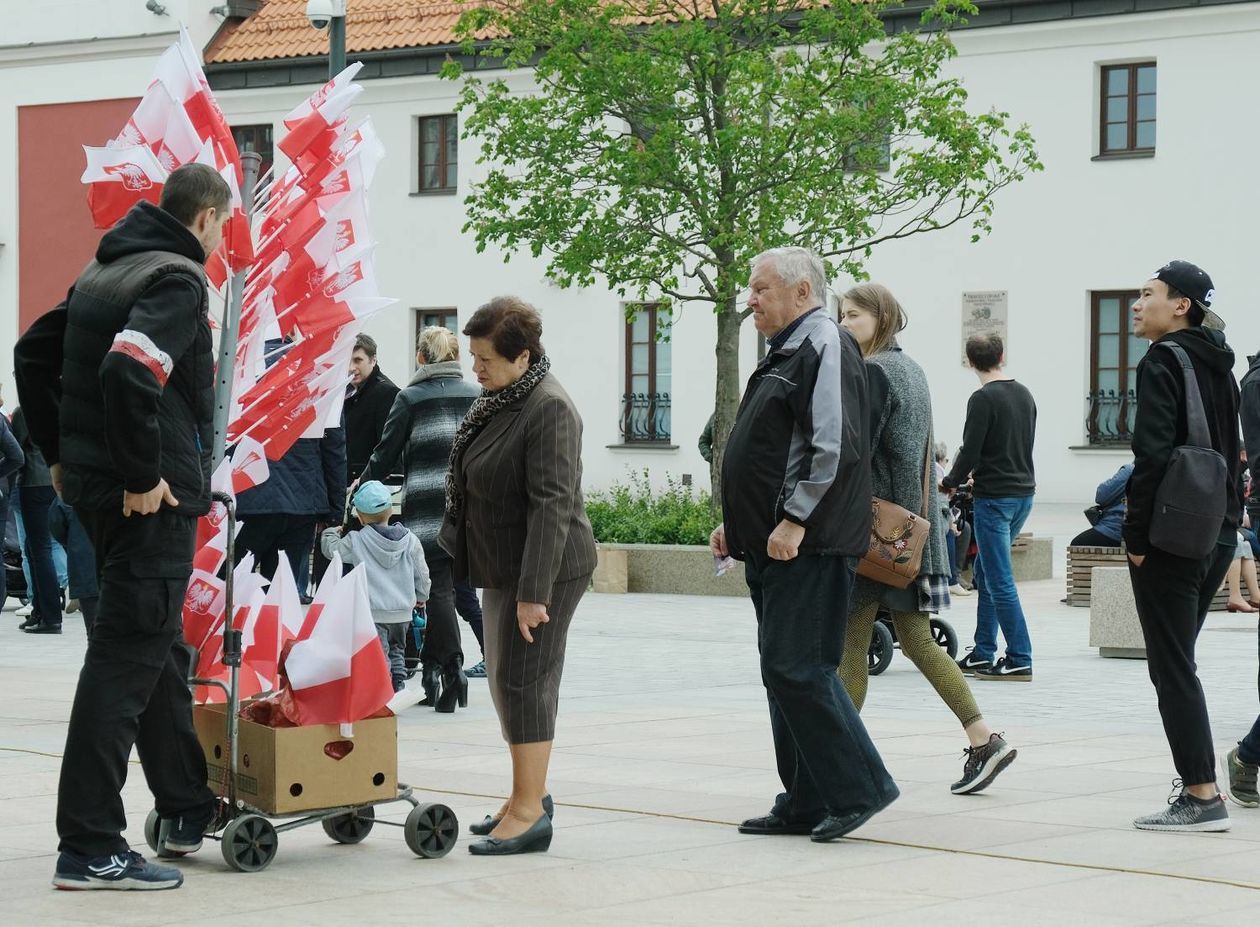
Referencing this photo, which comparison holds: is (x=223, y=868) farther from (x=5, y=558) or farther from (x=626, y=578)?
(x=626, y=578)

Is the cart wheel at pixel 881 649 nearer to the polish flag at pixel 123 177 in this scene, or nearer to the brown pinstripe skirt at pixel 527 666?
the brown pinstripe skirt at pixel 527 666

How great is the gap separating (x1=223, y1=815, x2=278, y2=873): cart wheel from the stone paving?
64 millimetres

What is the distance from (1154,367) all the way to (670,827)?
2.26 m

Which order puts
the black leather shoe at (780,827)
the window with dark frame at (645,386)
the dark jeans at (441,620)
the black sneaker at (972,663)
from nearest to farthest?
the black leather shoe at (780,827) → the dark jeans at (441,620) → the black sneaker at (972,663) → the window with dark frame at (645,386)

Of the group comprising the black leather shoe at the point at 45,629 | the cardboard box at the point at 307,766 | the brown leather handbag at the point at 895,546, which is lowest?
the black leather shoe at the point at 45,629

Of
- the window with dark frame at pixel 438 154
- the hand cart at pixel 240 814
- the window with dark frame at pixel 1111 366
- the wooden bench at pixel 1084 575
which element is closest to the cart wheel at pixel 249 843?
the hand cart at pixel 240 814

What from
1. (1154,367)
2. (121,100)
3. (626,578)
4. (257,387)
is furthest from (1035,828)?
(121,100)

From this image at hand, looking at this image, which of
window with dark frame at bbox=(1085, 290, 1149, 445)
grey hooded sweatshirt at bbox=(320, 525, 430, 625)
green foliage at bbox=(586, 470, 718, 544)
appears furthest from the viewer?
window with dark frame at bbox=(1085, 290, 1149, 445)

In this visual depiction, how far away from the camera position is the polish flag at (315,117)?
6.83 meters

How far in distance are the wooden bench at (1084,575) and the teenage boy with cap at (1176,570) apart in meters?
9.60

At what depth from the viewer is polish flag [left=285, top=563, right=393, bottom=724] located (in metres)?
6.53

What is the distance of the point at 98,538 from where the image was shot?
6133mm

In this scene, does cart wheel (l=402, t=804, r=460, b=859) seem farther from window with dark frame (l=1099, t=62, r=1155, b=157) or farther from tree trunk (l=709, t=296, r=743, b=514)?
window with dark frame (l=1099, t=62, r=1155, b=157)

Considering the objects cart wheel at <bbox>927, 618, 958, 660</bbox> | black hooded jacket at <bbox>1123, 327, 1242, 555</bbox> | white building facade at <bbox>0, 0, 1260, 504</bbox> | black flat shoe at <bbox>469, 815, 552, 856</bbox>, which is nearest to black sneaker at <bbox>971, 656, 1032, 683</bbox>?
cart wheel at <bbox>927, 618, 958, 660</bbox>
